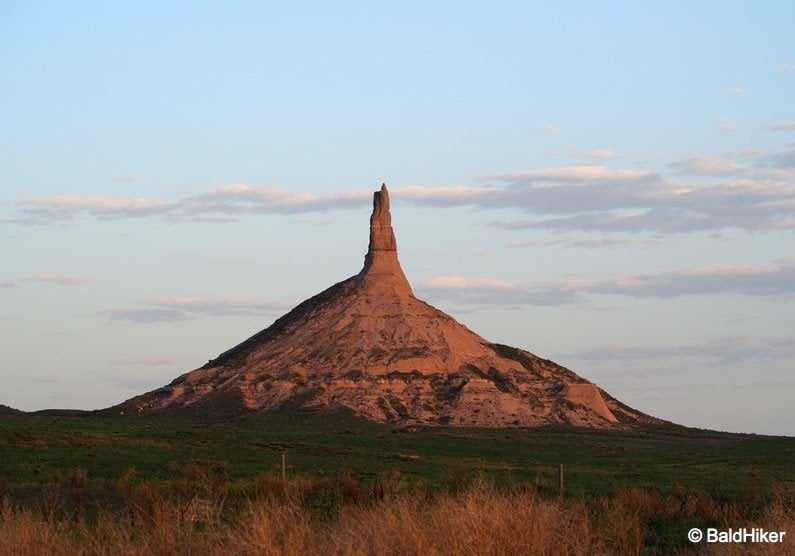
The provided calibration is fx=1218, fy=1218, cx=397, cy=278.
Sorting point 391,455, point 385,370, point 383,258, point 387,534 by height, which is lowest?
point 387,534

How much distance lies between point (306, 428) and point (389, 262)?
122ft

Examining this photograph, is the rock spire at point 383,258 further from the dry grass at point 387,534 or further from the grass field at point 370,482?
the dry grass at point 387,534

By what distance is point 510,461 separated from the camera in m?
61.0

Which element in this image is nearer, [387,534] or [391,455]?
[387,534]

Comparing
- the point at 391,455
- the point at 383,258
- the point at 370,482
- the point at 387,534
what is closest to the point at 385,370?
the point at 383,258

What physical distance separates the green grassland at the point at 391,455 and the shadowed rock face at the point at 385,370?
6.03m

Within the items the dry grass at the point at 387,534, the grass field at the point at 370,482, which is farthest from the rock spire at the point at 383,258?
the dry grass at the point at 387,534

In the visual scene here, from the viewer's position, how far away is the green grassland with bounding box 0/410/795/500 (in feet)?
126

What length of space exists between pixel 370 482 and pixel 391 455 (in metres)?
22.1

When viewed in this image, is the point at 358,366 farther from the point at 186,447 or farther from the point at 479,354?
the point at 186,447

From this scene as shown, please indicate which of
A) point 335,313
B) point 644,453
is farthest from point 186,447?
point 335,313

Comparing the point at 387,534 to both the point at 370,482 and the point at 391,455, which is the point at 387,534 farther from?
the point at 391,455

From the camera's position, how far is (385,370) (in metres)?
111

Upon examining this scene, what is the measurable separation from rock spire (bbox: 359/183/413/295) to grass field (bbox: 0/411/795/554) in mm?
24880
